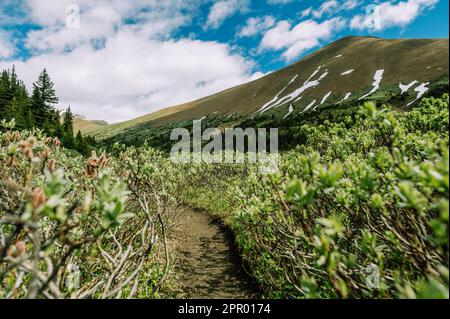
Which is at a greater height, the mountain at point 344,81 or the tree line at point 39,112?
the mountain at point 344,81

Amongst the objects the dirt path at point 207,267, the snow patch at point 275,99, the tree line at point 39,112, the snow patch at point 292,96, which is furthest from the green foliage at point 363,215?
the snow patch at point 275,99

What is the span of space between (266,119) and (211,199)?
5262 cm

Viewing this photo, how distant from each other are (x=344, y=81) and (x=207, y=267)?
7667 centimetres

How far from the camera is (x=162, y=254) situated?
8.80m

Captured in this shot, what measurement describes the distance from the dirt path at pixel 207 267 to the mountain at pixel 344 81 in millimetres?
41775

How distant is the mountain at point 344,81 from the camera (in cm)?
5666

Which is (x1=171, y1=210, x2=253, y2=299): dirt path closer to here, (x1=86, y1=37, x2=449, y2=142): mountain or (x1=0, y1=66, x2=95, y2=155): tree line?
(x1=0, y1=66, x2=95, y2=155): tree line

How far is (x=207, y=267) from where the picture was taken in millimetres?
9203

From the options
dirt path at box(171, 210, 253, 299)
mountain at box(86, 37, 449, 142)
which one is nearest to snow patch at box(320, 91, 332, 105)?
mountain at box(86, 37, 449, 142)

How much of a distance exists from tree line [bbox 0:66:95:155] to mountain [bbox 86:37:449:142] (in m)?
43.3

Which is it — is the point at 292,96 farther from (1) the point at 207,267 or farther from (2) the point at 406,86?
(1) the point at 207,267

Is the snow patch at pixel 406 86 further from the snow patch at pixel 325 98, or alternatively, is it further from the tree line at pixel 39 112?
the tree line at pixel 39 112
